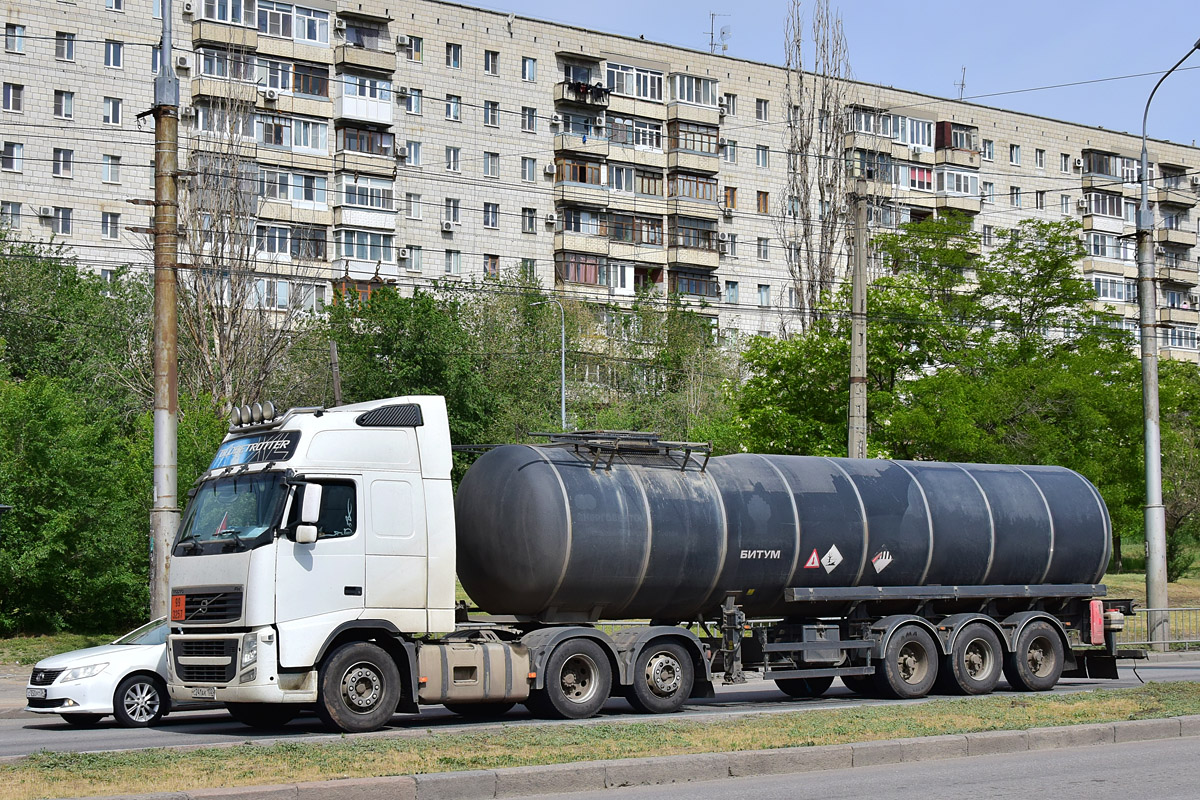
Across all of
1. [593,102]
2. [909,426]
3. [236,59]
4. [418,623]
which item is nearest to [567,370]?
[593,102]

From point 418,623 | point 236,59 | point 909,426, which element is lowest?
Result: point 418,623

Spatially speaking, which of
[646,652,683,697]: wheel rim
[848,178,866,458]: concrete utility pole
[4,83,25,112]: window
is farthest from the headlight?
[4,83,25,112]: window

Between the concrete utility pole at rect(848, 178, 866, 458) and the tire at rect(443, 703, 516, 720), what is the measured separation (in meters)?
10.7

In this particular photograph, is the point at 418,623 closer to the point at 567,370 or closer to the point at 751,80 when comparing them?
the point at 567,370

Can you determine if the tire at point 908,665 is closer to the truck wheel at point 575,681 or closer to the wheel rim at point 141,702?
the truck wheel at point 575,681

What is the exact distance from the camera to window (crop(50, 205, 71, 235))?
55875 millimetres

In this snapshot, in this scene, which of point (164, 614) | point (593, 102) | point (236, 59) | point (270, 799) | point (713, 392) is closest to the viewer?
point (270, 799)

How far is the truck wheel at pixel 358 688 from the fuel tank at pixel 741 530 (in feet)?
5.78

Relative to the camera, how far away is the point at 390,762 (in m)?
11.0

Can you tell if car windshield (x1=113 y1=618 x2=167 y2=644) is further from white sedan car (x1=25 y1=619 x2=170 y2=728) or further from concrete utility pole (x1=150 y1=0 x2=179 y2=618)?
concrete utility pole (x1=150 y1=0 x2=179 y2=618)

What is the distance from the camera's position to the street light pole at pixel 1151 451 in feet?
91.8

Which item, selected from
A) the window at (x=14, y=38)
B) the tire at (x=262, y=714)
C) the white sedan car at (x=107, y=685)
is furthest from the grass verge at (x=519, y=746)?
the window at (x=14, y=38)

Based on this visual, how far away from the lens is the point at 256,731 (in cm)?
1517

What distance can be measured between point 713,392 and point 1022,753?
164 ft
